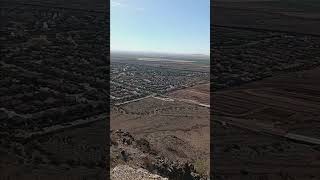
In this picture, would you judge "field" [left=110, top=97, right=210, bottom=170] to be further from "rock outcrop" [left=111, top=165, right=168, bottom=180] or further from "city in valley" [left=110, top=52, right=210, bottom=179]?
"rock outcrop" [left=111, top=165, right=168, bottom=180]

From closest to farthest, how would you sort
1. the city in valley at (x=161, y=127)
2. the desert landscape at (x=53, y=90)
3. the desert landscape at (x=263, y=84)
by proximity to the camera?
the desert landscape at (x=53, y=90), the desert landscape at (x=263, y=84), the city in valley at (x=161, y=127)

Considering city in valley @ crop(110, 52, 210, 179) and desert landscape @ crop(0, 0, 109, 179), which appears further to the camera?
city in valley @ crop(110, 52, 210, 179)

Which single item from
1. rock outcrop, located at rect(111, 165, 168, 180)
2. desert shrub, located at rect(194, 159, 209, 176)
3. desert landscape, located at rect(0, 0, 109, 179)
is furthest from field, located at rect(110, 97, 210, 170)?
desert landscape, located at rect(0, 0, 109, 179)

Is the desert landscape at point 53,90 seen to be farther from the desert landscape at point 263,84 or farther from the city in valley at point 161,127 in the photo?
the desert landscape at point 263,84

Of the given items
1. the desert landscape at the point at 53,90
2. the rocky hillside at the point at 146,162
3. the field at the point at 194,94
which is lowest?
the rocky hillside at the point at 146,162

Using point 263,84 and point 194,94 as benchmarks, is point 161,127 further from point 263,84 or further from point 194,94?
point 194,94

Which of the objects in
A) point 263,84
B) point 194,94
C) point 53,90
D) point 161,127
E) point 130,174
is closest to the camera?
point 53,90

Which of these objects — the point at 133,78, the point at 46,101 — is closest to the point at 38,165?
the point at 46,101

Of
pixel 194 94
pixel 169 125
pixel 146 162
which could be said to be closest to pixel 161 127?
pixel 169 125

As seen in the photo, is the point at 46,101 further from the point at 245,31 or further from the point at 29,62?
the point at 245,31

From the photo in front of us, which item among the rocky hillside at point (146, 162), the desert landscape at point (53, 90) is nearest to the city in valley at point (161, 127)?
the rocky hillside at point (146, 162)

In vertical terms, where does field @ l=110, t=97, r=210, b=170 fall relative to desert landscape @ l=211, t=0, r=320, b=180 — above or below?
below
